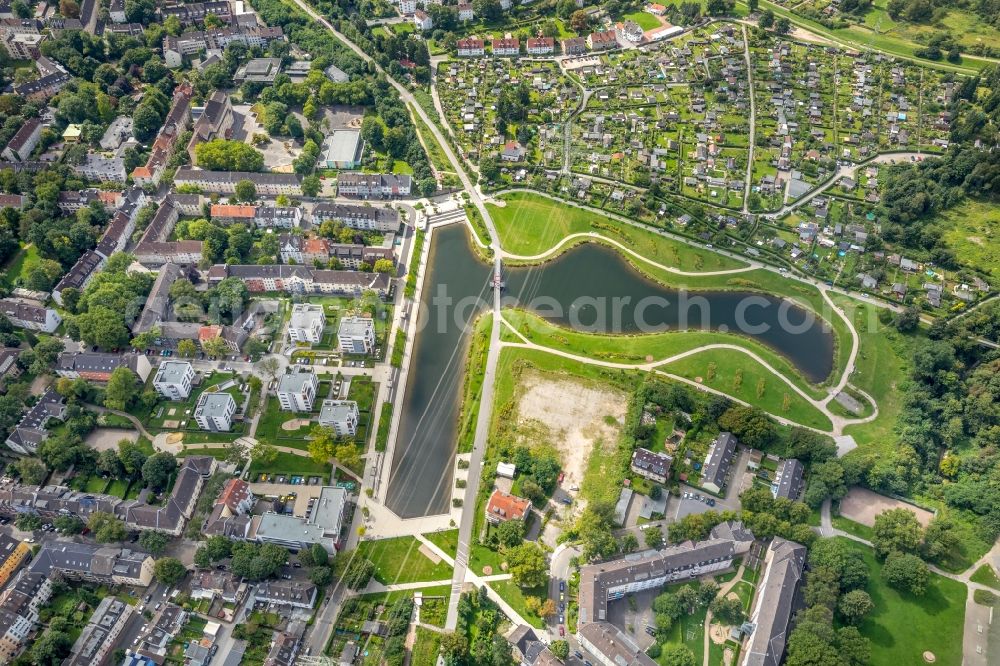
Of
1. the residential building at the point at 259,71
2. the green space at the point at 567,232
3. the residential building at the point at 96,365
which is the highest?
the residential building at the point at 259,71

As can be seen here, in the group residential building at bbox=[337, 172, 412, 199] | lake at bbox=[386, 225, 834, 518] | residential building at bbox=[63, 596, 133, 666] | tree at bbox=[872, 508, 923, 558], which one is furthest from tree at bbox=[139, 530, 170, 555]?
tree at bbox=[872, 508, 923, 558]

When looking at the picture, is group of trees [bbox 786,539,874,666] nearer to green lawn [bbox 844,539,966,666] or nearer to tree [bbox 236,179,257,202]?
green lawn [bbox 844,539,966,666]

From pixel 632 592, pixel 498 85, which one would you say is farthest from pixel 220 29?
pixel 632 592

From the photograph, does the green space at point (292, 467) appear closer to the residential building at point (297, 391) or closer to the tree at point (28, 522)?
the residential building at point (297, 391)

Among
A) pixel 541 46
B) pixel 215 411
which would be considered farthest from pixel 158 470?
pixel 541 46

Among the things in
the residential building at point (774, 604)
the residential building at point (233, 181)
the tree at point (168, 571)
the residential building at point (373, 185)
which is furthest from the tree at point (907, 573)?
the residential building at point (233, 181)
